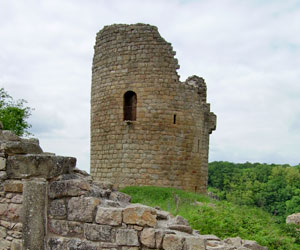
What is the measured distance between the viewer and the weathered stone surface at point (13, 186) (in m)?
5.46

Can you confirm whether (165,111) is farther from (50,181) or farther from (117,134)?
(50,181)

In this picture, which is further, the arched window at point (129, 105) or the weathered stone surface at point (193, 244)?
the arched window at point (129, 105)

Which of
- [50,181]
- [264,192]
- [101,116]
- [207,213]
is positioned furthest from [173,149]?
[264,192]

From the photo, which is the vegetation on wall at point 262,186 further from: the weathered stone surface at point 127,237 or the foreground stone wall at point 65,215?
the weathered stone surface at point 127,237

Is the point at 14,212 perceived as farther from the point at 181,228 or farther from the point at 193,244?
the point at 193,244

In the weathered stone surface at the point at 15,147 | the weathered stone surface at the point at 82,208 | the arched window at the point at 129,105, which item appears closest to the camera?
the weathered stone surface at the point at 82,208

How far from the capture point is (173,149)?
1479 cm

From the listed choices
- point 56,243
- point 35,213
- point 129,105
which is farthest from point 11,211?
point 129,105

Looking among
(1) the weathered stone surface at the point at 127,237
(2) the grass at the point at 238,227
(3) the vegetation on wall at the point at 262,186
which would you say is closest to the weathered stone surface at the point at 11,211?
(1) the weathered stone surface at the point at 127,237

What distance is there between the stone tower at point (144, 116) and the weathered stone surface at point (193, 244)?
9872 millimetres

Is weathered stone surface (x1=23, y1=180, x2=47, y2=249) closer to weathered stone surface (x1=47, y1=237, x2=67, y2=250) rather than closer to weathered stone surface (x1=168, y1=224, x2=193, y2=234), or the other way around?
weathered stone surface (x1=47, y1=237, x2=67, y2=250)

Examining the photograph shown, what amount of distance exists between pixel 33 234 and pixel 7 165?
1042mm

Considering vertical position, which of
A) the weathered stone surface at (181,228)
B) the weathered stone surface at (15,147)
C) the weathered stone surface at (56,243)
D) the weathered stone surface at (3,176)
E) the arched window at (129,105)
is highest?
the arched window at (129,105)

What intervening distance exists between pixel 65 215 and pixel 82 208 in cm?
30
